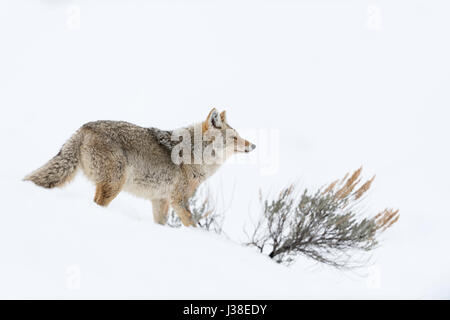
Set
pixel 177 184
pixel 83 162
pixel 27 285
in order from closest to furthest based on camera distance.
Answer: pixel 27 285 < pixel 83 162 < pixel 177 184

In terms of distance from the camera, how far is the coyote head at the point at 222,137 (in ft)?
22.9

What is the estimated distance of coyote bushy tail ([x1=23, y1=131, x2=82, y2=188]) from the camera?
560cm

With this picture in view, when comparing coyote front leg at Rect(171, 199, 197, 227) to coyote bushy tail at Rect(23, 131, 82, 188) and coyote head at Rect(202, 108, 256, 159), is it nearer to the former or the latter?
coyote head at Rect(202, 108, 256, 159)

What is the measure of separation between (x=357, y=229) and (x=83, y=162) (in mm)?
3617

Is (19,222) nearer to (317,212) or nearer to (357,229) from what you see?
(317,212)

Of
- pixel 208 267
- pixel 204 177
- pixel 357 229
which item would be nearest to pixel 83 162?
pixel 204 177

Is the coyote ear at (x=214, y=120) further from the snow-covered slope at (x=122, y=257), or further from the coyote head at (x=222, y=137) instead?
the snow-covered slope at (x=122, y=257)

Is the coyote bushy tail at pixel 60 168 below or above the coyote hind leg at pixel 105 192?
above

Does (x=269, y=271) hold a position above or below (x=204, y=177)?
below

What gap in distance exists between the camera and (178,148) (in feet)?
22.3

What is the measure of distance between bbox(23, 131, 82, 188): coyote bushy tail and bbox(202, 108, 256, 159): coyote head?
1.89m

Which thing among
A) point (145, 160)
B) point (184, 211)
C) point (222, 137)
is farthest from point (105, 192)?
point (222, 137)

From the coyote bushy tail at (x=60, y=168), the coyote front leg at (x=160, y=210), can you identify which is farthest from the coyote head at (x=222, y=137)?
the coyote bushy tail at (x=60, y=168)

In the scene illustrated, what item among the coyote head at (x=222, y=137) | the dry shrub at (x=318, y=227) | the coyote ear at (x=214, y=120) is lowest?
the dry shrub at (x=318, y=227)
